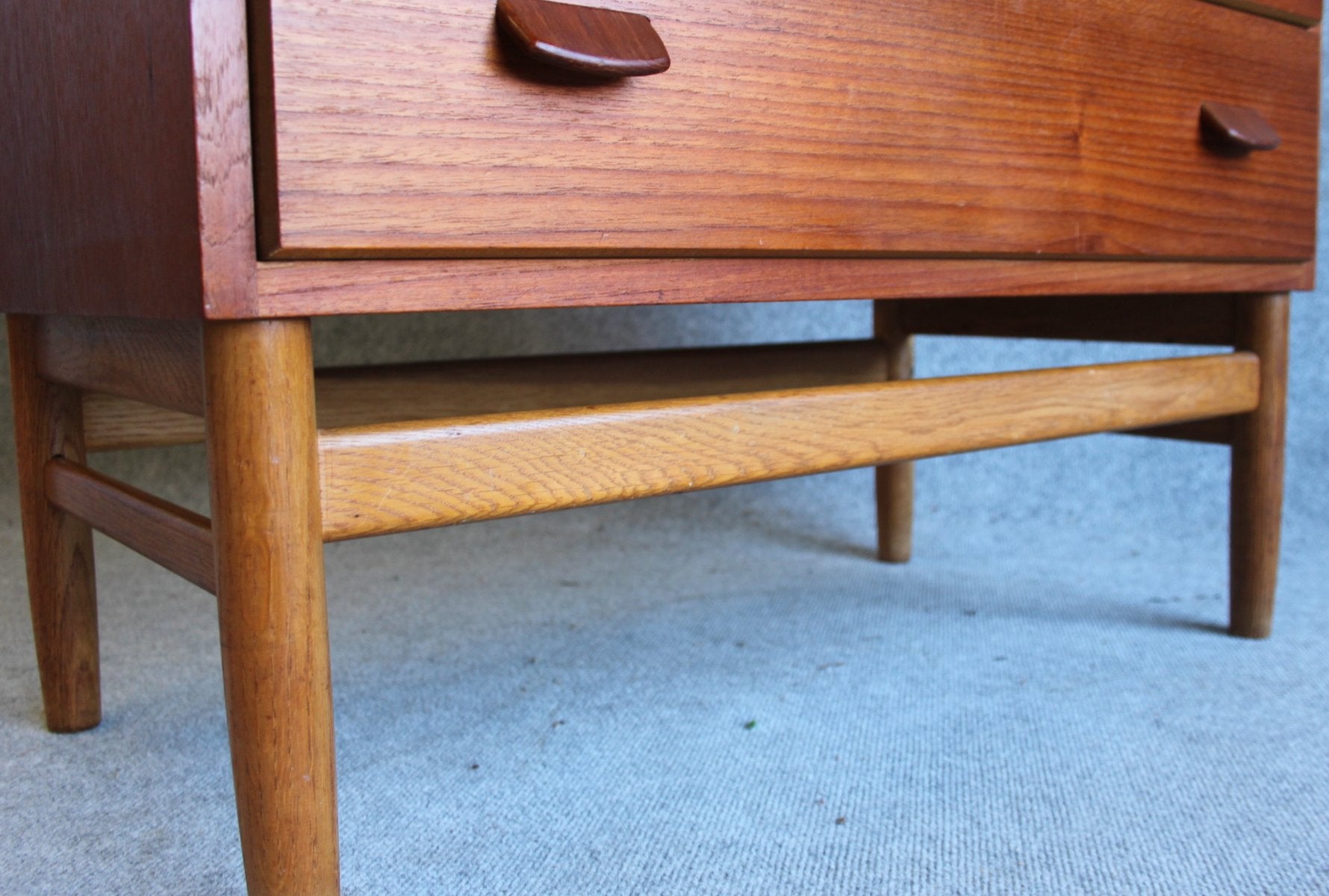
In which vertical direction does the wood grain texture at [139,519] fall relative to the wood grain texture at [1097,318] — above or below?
below

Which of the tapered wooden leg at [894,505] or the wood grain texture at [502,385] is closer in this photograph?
the wood grain texture at [502,385]

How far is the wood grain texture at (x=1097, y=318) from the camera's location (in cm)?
97

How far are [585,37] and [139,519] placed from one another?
32 cm

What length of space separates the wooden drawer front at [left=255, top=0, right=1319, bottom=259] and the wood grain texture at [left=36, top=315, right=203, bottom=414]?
97 mm

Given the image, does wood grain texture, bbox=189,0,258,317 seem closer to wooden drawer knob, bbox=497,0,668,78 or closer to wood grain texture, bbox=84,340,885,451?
wooden drawer knob, bbox=497,0,668,78

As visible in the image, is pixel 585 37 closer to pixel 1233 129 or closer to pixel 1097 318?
pixel 1233 129

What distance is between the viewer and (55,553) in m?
0.75

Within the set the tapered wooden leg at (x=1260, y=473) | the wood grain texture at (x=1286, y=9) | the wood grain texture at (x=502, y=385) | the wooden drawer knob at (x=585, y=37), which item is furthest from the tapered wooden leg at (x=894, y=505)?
the wooden drawer knob at (x=585, y=37)

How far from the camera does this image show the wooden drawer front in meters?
0.44

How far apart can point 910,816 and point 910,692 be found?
0.64 ft

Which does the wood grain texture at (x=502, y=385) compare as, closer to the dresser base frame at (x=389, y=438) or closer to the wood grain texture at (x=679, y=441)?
the dresser base frame at (x=389, y=438)

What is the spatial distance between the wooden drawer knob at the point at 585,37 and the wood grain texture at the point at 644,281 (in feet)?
0.26

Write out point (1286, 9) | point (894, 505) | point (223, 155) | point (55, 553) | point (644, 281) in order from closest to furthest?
1. point (223, 155)
2. point (644, 281)
3. point (55, 553)
4. point (1286, 9)
5. point (894, 505)

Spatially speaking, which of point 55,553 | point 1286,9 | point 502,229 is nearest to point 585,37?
point 502,229
